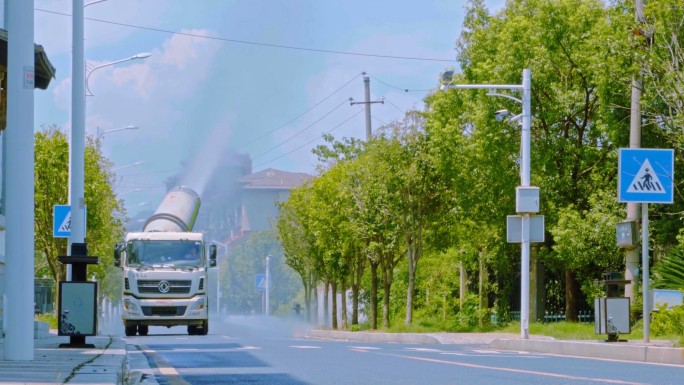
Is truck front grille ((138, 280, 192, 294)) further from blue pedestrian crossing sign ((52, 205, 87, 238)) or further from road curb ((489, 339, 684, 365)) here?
road curb ((489, 339, 684, 365))

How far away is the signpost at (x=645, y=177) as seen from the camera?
67.6 ft

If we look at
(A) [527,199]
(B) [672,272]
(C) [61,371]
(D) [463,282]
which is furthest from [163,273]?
(C) [61,371]

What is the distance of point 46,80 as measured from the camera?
2347 centimetres

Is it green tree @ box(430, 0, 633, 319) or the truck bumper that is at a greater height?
green tree @ box(430, 0, 633, 319)

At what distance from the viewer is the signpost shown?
67.6 feet

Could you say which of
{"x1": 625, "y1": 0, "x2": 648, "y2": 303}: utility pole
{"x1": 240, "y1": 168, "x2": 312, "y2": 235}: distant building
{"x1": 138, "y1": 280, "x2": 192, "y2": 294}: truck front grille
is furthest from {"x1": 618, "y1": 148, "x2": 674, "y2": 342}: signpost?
{"x1": 240, "y1": 168, "x2": 312, "y2": 235}: distant building

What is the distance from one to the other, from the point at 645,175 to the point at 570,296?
768 inches

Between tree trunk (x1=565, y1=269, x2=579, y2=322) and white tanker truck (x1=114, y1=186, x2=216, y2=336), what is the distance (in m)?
10.8

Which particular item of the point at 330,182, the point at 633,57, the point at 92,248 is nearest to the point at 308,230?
the point at 330,182

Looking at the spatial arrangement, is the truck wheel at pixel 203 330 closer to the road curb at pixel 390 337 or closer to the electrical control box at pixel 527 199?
the road curb at pixel 390 337

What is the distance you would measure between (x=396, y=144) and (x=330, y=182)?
37.3 feet

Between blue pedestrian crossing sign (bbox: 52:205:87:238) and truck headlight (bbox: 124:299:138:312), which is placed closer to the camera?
blue pedestrian crossing sign (bbox: 52:205:87:238)

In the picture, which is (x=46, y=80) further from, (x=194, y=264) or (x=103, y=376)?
(x=194, y=264)

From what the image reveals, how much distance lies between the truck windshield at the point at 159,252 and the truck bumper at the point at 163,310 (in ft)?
3.95
